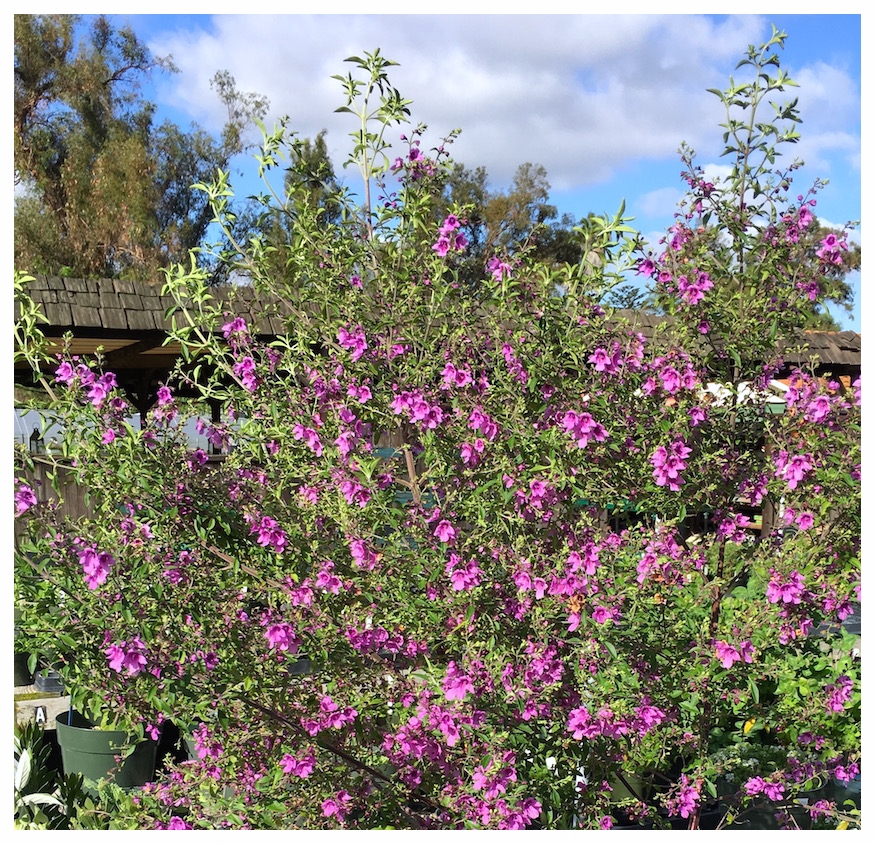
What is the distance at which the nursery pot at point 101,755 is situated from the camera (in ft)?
14.0

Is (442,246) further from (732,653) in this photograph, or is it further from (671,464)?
(732,653)

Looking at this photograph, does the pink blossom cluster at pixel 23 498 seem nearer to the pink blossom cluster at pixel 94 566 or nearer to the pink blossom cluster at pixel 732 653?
the pink blossom cluster at pixel 94 566

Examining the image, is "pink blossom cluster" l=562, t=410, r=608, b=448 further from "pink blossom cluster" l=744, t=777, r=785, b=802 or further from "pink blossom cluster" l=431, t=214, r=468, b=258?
"pink blossom cluster" l=744, t=777, r=785, b=802

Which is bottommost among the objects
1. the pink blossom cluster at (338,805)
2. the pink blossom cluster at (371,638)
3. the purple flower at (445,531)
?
the pink blossom cluster at (338,805)

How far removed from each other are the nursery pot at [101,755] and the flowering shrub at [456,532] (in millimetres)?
1329

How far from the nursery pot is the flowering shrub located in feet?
4.36

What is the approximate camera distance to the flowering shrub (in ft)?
8.80

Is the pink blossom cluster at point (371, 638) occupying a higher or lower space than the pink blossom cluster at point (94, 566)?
lower

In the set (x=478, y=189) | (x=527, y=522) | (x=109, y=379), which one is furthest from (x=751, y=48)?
(x=478, y=189)

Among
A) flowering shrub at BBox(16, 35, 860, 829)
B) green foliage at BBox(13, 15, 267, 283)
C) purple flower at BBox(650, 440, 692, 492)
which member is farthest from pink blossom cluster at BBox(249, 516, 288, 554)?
green foliage at BBox(13, 15, 267, 283)

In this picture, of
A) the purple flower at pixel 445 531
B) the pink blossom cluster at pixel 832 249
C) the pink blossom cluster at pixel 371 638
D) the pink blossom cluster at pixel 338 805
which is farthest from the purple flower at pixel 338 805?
the pink blossom cluster at pixel 832 249

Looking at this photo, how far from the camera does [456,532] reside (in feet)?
9.04

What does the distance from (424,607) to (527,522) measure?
1.27 ft

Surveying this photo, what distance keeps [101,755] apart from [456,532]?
2495 millimetres
